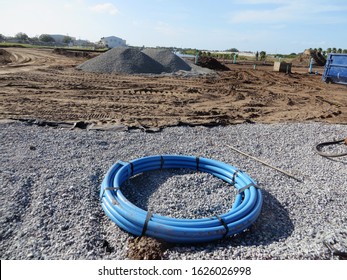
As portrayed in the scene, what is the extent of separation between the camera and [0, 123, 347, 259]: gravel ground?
3.08 m

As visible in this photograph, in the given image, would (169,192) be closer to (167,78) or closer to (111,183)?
(111,183)

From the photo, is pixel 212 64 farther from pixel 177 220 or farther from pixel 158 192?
pixel 177 220

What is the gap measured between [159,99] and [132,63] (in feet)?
23.7

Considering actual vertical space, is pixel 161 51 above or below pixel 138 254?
above

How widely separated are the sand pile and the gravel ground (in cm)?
1066

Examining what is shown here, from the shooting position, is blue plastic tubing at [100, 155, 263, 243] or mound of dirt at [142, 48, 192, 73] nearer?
blue plastic tubing at [100, 155, 263, 243]

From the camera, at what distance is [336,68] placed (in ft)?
44.7

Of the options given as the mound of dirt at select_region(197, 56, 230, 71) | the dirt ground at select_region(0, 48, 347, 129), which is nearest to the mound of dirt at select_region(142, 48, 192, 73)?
the dirt ground at select_region(0, 48, 347, 129)

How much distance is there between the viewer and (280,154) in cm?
589

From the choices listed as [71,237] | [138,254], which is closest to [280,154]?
[138,254]

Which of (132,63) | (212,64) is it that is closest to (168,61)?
(132,63)

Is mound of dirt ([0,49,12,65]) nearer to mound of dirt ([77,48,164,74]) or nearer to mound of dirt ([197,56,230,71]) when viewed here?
mound of dirt ([77,48,164,74])

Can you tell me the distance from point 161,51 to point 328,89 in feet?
35.4

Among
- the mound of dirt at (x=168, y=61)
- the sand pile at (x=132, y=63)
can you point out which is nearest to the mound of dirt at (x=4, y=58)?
the sand pile at (x=132, y=63)
